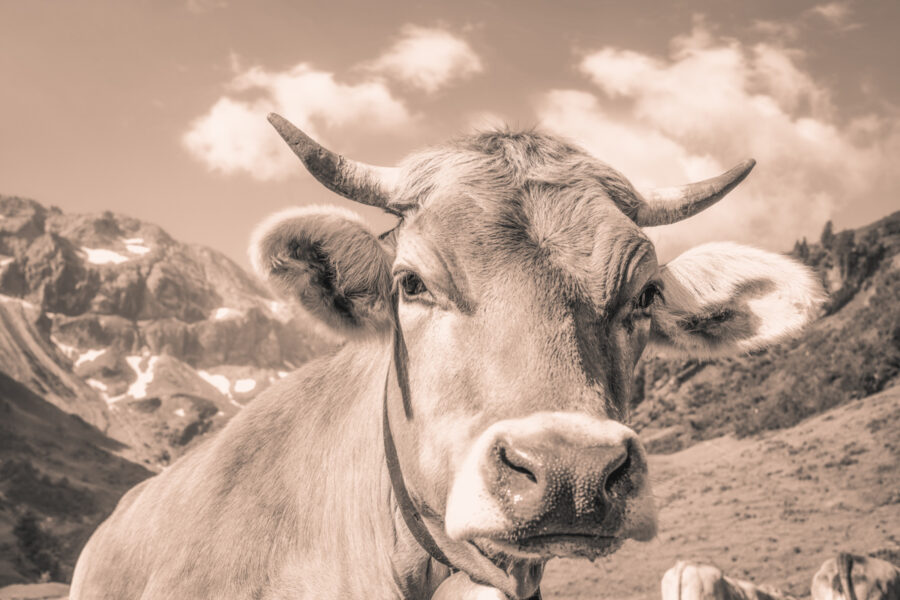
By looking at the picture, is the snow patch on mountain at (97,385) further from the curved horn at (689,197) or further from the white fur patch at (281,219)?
the curved horn at (689,197)

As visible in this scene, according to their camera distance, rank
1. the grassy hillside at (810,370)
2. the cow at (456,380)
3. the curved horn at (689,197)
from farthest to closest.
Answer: the grassy hillside at (810,370) → the curved horn at (689,197) → the cow at (456,380)

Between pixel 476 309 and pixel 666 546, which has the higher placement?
pixel 476 309

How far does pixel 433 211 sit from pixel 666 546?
22.0 meters

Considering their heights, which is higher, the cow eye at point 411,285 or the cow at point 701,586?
the cow eye at point 411,285

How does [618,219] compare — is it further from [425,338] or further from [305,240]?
[305,240]

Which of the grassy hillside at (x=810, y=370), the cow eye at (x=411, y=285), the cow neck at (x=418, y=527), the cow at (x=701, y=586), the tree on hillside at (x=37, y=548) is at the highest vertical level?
the grassy hillside at (x=810, y=370)

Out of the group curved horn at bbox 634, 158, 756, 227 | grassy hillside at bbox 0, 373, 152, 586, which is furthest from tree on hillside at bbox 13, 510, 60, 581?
curved horn at bbox 634, 158, 756, 227

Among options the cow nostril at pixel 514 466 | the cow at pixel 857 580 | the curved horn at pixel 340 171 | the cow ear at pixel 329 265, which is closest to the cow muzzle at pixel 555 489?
the cow nostril at pixel 514 466

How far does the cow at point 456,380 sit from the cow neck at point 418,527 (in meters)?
0.01

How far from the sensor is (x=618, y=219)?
3355 mm

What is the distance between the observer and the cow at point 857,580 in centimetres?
845

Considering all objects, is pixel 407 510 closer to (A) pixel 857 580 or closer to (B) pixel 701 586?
(A) pixel 857 580

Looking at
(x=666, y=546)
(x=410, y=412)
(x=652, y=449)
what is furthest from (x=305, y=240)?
(x=652, y=449)

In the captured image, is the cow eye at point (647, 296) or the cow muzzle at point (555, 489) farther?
the cow eye at point (647, 296)
